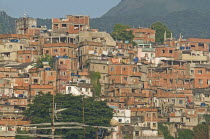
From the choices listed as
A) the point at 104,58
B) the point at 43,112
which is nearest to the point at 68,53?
the point at 104,58

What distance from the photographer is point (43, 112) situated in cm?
11731

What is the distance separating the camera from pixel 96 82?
5261 inches

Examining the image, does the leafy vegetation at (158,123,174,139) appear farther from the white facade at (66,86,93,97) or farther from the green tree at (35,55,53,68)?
the green tree at (35,55,53,68)

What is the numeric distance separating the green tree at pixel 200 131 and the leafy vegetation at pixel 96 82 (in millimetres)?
14508

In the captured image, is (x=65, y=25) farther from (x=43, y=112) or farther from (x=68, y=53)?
(x=43, y=112)

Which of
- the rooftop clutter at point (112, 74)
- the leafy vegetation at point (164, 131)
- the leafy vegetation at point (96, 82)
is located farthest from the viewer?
the leafy vegetation at point (96, 82)

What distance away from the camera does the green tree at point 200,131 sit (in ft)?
412

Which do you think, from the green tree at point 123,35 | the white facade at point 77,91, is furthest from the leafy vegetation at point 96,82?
the green tree at point 123,35

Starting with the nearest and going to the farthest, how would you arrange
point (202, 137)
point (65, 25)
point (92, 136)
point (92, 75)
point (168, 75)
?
point (92, 136), point (202, 137), point (92, 75), point (168, 75), point (65, 25)

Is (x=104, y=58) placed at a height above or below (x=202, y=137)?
above

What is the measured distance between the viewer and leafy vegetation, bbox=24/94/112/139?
377 ft

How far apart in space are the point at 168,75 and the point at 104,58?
11327 millimetres

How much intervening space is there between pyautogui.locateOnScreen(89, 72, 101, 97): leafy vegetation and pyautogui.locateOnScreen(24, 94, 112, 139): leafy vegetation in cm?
1093

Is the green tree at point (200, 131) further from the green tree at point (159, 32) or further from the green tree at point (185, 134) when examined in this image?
the green tree at point (159, 32)
